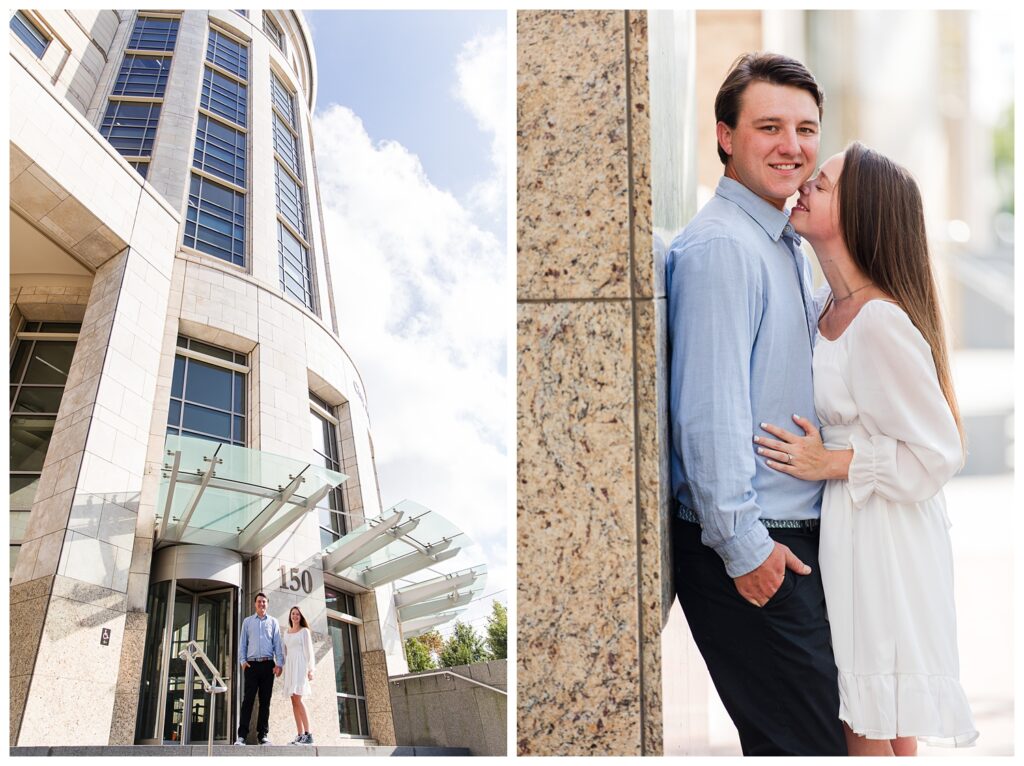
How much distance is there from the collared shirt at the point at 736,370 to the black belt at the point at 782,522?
0.05 feet

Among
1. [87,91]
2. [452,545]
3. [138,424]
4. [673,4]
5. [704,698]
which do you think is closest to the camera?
[673,4]

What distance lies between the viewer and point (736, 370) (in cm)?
235

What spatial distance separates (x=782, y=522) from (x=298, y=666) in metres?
12.1

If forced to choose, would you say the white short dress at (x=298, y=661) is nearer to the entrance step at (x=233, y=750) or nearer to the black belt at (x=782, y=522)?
the entrance step at (x=233, y=750)

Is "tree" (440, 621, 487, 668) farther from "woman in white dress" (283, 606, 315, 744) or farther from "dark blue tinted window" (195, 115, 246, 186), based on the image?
"dark blue tinted window" (195, 115, 246, 186)

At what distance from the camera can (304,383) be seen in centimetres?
1627

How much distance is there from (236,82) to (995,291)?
22463mm

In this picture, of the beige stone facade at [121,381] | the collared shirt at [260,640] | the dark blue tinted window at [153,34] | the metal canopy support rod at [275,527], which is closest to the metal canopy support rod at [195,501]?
the beige stone facade at [121,381]

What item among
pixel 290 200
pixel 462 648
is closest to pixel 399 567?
pixel 462 648

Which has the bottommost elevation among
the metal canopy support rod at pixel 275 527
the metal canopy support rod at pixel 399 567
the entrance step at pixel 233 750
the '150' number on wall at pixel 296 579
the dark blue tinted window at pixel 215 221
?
the entrance step at pixel 233 750

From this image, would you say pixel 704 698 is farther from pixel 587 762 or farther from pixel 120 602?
pixel 120 602

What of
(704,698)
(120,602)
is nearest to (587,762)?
(704,698)

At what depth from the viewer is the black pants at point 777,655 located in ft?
7.59

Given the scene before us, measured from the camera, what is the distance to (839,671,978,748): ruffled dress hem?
2.25 m
